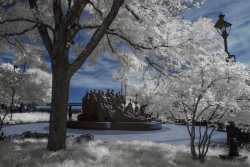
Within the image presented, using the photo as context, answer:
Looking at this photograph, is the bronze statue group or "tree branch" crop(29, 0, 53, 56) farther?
the bronze statue group

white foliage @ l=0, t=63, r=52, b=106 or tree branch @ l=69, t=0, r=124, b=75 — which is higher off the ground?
tree branch @ l=69, t=0, r=124, b=75

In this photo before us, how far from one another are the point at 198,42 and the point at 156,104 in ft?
11.3

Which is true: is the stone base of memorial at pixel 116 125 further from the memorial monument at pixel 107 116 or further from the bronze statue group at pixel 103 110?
the bronze statue group at pixel 103 110

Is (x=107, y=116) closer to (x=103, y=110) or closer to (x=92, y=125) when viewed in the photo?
(x=103, y=110)

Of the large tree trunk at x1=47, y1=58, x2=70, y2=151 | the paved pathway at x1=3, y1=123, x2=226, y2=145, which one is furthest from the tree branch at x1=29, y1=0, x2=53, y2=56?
the paved pathway at x1=3, y1=123, x2=226, y2=145

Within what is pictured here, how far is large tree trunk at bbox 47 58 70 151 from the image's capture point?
7.31 meters

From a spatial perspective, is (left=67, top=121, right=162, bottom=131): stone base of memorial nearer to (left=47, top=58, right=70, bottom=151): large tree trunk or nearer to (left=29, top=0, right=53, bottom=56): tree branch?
(left=47, top=58, right=70, bottom=151): large tree trunk

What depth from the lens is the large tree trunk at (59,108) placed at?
7312mm

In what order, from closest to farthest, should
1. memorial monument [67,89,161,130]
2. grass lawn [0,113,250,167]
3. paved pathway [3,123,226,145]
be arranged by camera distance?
grass lawn [0,113,250,167]
paved pathway [3,123,226,145]
memorial monument [67,89,161,130]

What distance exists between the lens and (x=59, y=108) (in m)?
7.39

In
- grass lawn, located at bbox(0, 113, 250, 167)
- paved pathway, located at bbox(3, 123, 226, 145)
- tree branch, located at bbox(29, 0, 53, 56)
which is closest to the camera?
grass lawn, located at bbox(0, 113, 250, 167)

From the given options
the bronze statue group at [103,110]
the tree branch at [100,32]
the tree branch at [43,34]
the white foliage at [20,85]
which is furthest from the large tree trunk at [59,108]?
the bronze statue group at [103,110]

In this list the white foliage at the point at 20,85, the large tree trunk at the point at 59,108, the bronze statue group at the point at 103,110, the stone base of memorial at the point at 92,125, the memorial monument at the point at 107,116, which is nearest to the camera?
the large tree trunk at the point at 59,108

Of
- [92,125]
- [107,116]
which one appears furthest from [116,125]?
[92,125]
